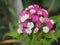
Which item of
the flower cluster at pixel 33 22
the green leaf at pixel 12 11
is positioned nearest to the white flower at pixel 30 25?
the flower cluster at pixel 33 22

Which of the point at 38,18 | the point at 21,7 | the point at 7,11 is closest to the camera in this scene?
the point at 38,18

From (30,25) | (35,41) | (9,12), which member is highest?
(9,12)

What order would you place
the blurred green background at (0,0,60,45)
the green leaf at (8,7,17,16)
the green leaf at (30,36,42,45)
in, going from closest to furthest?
the green leaf at (30,36,42,45), the green leaf at (8,7,17,16), the blurred green background at (0,0,60,45)

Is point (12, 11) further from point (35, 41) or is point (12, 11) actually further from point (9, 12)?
point (35, 41)

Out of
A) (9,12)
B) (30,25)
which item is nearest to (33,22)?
(30,25)

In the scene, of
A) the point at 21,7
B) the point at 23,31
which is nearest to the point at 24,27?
the point at 23,31

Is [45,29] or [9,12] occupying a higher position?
[9,12]

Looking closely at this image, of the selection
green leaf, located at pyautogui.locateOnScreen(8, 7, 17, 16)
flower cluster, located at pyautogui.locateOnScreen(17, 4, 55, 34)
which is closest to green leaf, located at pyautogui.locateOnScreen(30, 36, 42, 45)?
flower cluster, located at pyautogui.locateOnScreen(17, 4, 55, 34)

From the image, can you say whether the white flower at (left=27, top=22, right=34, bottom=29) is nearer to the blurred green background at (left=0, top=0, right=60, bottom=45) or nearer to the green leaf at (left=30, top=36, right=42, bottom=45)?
the green leaf at (left=30, top=36, right=42, bottom=45)

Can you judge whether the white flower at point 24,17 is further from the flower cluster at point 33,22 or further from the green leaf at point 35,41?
the green leaf at point 35,41

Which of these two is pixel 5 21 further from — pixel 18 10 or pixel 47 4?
pixel 47 4

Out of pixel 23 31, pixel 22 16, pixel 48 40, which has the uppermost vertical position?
pixel 22 16
